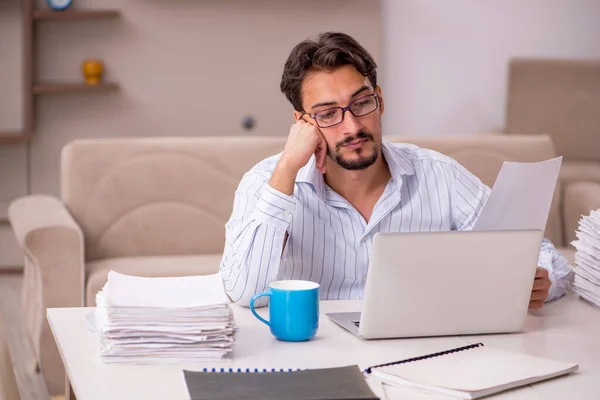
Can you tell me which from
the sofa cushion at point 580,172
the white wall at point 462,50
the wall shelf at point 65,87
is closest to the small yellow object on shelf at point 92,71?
the wall shelf at point 65,87

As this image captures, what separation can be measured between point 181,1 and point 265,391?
3856mm

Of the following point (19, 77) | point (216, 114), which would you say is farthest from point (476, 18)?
point (19, 77)

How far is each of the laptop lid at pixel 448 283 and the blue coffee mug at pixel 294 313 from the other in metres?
0.09

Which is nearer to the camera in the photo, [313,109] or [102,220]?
[313,109]

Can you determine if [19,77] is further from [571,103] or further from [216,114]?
[571,103]

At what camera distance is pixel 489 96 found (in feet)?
16.6

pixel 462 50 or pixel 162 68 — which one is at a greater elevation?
pixel 462 50

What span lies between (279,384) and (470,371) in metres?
0.29

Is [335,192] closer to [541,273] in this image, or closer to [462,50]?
[541,273]

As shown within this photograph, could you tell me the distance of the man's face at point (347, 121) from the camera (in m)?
1.92

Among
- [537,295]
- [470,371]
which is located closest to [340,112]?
[537,295]

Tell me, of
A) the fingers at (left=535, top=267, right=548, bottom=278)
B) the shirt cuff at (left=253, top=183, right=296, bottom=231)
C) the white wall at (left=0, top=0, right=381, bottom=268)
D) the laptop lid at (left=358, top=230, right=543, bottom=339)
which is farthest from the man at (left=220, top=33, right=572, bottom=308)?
the white wall at (left=0, top=0, right=381, bottom=268)

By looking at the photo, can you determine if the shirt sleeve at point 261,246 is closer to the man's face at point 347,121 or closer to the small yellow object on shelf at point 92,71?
the man's face at point 347,121

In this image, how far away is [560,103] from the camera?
188 inches
